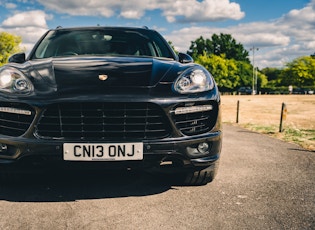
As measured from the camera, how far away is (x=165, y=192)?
349 centimetres

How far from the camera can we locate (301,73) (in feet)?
292

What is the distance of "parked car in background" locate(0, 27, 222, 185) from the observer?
2.94 metres

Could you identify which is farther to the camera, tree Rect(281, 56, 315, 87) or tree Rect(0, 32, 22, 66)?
tree Rect(281, 56, 315, 87)

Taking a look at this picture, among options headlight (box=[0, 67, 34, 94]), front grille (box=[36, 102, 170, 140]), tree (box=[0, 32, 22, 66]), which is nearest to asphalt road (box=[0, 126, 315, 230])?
front grille (box=[36, 102, 170, 140])

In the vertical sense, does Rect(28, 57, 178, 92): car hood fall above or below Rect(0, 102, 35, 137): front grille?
above

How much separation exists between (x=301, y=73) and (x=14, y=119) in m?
93.8

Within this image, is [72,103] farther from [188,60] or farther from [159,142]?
[188,60]

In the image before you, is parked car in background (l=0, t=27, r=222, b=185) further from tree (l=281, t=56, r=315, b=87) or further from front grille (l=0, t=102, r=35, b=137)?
tree (l=281, t=56, r=315, b=87)

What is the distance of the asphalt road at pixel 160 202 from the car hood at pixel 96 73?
99 centimetres

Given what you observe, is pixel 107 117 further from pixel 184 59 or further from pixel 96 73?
pixel 184 59

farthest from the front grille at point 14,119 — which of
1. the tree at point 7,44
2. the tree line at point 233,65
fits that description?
the tree line at point 233,65

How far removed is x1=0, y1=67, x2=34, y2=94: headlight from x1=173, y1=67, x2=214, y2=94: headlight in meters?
1.25

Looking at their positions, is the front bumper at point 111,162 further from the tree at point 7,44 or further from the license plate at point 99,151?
the tree at point 7,44

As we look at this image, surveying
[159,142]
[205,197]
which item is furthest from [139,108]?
[205,197]
